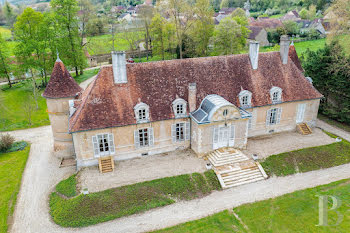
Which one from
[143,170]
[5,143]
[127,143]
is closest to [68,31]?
[5,143]

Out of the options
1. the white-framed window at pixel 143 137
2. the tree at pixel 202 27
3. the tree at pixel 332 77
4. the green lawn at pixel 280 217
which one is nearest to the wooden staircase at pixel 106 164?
Result: the white-framed window at pixel 143 137

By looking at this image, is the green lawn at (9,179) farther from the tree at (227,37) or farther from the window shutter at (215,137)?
the tree at (227,37)

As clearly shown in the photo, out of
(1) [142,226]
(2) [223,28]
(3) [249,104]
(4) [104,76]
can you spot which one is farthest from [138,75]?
(2) [223,28]

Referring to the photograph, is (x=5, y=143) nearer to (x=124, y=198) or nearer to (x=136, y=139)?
(x=136, y=139)

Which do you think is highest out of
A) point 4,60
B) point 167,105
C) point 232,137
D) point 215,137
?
point 4,60

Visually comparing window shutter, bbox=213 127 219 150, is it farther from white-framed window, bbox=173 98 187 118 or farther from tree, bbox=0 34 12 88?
tree, bbox=0 34 12 88

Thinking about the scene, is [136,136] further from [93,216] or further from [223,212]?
[223,212]

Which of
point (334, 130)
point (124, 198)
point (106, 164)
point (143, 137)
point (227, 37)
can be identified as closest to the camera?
point (124, 198)
